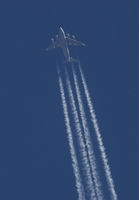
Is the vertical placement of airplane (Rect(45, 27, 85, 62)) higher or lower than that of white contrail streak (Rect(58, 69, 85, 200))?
higher

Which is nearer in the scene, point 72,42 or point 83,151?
point 83,151

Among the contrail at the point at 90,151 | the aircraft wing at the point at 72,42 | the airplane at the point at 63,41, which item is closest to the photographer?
the contrail at the point at 90,151

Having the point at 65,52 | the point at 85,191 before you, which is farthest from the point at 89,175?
the point at 65,52

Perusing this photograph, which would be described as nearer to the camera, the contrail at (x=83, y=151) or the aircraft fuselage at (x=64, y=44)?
the contrail at (x=83, y=151)

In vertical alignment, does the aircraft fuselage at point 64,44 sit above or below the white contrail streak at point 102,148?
above

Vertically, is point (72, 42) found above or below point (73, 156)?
above

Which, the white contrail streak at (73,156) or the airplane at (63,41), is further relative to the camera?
the airplane at (63,41)

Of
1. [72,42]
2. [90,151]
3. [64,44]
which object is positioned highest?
[72,42]

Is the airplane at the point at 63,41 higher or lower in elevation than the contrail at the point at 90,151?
higher

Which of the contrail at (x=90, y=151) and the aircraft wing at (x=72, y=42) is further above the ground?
the aircraft wing at (x=72, y=42)

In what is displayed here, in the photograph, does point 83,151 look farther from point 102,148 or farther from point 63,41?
point 63,41

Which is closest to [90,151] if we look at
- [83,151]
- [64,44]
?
[83,151]

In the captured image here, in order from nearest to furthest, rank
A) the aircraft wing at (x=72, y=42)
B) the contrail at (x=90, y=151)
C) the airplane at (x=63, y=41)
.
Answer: the contrail at (x=90, y=151) → the airplane at (x=63, y=41) → the aircraft wing at (x=72, y=42)
